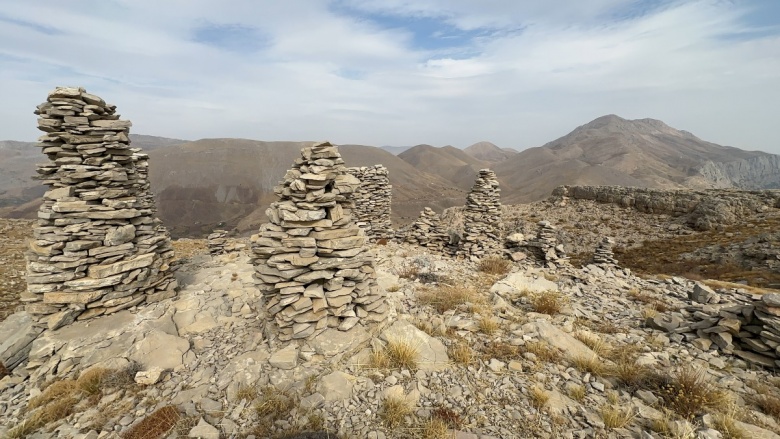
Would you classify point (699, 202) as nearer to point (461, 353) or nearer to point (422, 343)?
point (461, 353)

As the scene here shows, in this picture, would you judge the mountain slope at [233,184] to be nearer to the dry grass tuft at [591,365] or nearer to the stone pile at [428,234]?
the stone pile at [428,234]

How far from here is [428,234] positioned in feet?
68.9

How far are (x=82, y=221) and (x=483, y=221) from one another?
18141mm

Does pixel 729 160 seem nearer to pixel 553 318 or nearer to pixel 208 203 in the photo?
pixel 553 318

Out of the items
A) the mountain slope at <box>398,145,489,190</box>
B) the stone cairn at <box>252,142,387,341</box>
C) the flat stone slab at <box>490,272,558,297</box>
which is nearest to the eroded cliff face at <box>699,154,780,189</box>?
the mountain slope at <box>398,145,489,190</box>

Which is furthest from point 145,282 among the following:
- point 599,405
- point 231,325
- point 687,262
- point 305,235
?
point 687,262

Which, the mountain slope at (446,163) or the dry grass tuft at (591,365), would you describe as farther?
the mountain slope at (446,163)

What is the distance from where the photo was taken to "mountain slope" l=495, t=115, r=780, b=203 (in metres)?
91.6

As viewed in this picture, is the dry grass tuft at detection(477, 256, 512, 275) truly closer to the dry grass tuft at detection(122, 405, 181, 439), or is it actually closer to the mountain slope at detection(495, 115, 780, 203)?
the dry grass tuft at detection(122, 405, 181, 439)

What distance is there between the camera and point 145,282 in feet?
31.0

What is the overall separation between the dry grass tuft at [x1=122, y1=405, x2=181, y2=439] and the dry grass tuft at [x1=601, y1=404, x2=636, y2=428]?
278 inches

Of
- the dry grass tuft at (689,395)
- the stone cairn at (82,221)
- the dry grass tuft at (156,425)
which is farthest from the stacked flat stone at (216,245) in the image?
the dry grass tuft at (689,395)

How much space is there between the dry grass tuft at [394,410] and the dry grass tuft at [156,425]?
3.49 meters

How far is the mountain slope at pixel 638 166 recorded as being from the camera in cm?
9162
